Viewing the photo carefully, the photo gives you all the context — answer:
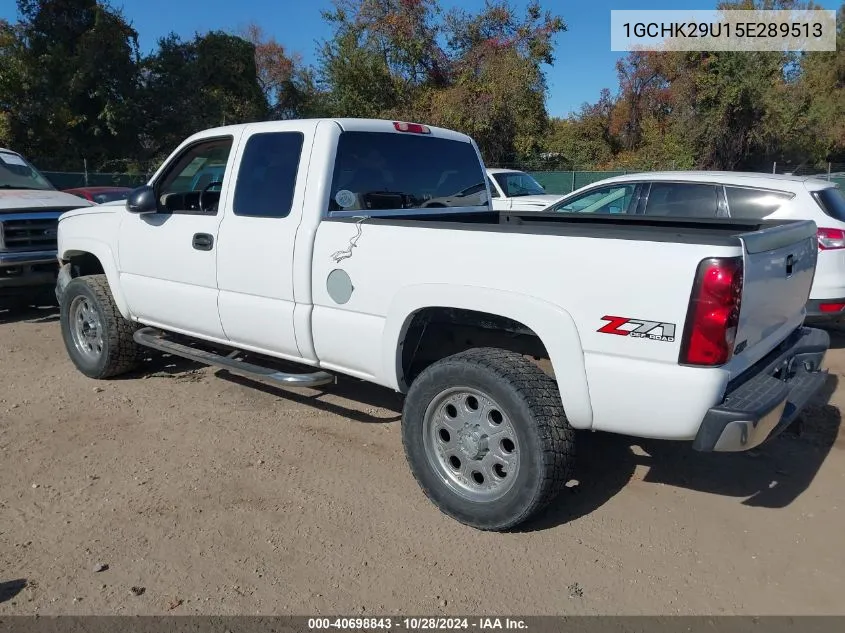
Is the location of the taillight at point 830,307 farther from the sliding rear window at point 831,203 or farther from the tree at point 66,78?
the tree at point 66,78

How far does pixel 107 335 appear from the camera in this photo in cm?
558

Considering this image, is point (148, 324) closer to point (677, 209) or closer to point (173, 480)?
point (173, 480)

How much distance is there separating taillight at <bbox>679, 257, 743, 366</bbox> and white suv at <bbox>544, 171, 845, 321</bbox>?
3.90m

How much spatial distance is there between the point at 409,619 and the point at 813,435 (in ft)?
10.8

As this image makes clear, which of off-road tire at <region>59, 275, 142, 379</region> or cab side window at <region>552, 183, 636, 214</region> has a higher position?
cab side window at <region>552, 183, 636, 214</region>

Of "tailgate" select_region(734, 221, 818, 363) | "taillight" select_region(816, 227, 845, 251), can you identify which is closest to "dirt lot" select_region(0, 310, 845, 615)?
"tailgate" select_region(734, 221, 818, 363)

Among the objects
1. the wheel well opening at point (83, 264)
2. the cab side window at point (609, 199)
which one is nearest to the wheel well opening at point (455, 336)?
the wheel well opening at point (83, 264)

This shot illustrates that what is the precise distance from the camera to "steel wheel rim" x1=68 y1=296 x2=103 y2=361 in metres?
5.78

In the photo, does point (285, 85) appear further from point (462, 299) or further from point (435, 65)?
point (462, 299)

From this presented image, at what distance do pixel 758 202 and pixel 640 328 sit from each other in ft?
15.0

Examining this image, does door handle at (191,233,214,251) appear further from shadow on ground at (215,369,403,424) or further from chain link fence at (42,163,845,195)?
chain link fence at (42,163,845,195)

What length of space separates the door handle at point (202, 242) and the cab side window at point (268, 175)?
0.91ft

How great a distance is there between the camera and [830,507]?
3.79 metres

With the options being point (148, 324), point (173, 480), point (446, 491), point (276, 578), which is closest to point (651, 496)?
point (446, 491)
